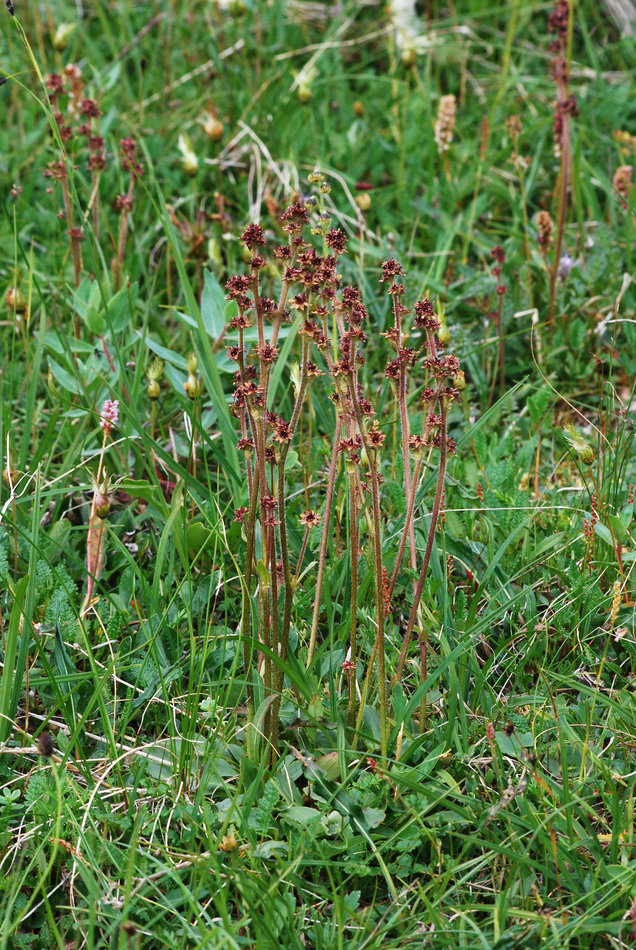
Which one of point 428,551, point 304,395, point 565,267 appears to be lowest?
point 565,267

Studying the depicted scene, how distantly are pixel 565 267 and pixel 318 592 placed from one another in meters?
1.78

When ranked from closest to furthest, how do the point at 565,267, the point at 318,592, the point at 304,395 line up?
1. the point at 304,395
2. the point at 318,592
3. the point at 565,267

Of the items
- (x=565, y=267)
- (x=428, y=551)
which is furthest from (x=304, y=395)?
(x=565, y=267)

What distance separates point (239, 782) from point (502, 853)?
0.47 m

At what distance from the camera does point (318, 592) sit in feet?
6.06

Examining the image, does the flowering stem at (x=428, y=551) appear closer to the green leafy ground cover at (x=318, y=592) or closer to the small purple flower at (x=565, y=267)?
the green leafy ground cover at (x=318, y=592)

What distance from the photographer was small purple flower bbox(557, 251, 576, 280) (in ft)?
10.2

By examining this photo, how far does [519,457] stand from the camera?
Answer: 98.5 inches

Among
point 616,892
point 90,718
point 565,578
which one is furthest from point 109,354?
point 616,892

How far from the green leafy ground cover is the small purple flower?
0.18 ft

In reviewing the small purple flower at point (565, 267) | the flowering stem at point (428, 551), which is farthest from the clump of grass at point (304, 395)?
the small purple flower at point (565, 267)

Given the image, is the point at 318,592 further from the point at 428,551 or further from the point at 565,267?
the point at 565,267

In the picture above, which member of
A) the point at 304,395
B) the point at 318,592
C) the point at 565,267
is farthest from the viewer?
the point at 565,267

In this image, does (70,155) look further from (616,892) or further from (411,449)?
(616,892)
